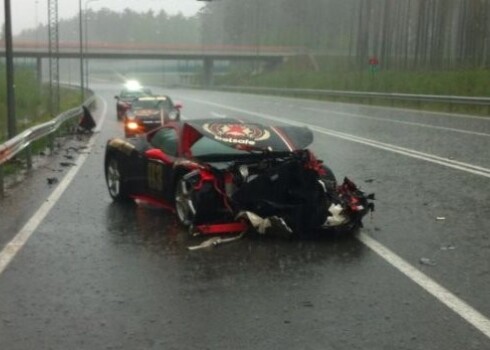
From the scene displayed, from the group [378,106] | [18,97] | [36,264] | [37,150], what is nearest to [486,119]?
[378,106]

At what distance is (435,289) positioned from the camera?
6270mm

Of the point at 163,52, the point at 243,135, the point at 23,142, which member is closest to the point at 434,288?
the point at 243,135

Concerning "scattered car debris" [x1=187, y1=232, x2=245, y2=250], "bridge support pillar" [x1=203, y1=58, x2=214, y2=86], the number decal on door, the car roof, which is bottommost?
"bridge support pillar" [x1=203, y1=58, x2=214, y2=86]

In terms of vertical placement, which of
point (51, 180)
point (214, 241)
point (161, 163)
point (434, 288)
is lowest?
point (51, 180)

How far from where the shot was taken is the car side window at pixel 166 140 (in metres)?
9.47

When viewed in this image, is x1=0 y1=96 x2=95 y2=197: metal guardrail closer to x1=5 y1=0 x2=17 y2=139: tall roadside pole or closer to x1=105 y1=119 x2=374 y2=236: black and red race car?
x1=5 y1=0 x2=17 y2=139: tall roadside pole

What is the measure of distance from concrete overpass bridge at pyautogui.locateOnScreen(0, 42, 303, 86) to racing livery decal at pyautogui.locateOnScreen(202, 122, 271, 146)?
7885 cm

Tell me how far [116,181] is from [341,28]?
97.3 meters

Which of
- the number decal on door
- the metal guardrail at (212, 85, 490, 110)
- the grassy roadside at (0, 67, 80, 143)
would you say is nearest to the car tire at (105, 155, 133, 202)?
the number decal on door

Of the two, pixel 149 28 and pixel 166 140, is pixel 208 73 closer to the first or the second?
pixel 149 28

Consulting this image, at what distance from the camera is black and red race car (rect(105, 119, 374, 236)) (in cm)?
821

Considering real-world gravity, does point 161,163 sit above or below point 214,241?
above

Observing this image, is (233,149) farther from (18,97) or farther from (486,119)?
(18,97)

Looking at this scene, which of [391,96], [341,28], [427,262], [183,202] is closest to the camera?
[427,262]
